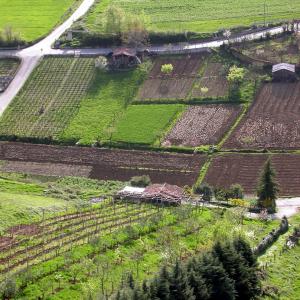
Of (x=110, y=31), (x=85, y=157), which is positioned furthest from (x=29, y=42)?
(x=85, y=157)

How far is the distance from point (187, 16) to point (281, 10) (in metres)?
16.8

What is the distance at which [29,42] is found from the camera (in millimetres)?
113500

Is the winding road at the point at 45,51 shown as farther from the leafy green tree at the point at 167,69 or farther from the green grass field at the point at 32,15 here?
the leafy green tree at the point at 167,69

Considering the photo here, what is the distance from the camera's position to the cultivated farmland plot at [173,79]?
3679 inches

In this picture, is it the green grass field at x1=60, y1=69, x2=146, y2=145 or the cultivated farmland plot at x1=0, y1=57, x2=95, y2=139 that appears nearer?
the green grass field at x1=60, y1=69, x2=146, y2=145

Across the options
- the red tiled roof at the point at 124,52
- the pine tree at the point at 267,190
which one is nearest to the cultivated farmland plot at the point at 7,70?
Answer: the red tiled roof at the point at 124,52

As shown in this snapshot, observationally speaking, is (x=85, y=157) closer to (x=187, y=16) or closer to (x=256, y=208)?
(x=256, y=208)

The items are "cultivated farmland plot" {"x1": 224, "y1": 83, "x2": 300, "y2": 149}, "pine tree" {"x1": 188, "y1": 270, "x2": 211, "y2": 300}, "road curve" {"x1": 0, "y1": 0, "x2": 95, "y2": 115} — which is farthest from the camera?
"road curve" {"x1": 0, "y1": 0, "x2": 95, "y2": 115}

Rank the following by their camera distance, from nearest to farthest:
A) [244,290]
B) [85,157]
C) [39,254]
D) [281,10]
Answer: [244,290], [39,254], [85,157], [281,10]

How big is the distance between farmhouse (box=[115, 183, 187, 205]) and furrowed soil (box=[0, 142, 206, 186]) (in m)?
5.91

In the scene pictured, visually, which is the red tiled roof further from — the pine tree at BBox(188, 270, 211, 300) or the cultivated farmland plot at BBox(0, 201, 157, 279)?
the pine tree at BBox(188, 270, 211, 300)

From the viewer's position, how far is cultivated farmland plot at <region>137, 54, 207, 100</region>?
93.4m

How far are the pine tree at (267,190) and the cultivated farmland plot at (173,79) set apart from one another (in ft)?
98.3

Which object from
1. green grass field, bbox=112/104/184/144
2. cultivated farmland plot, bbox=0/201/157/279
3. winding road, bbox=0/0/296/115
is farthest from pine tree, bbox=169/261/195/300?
winding road, bbox=0/0/296/115
